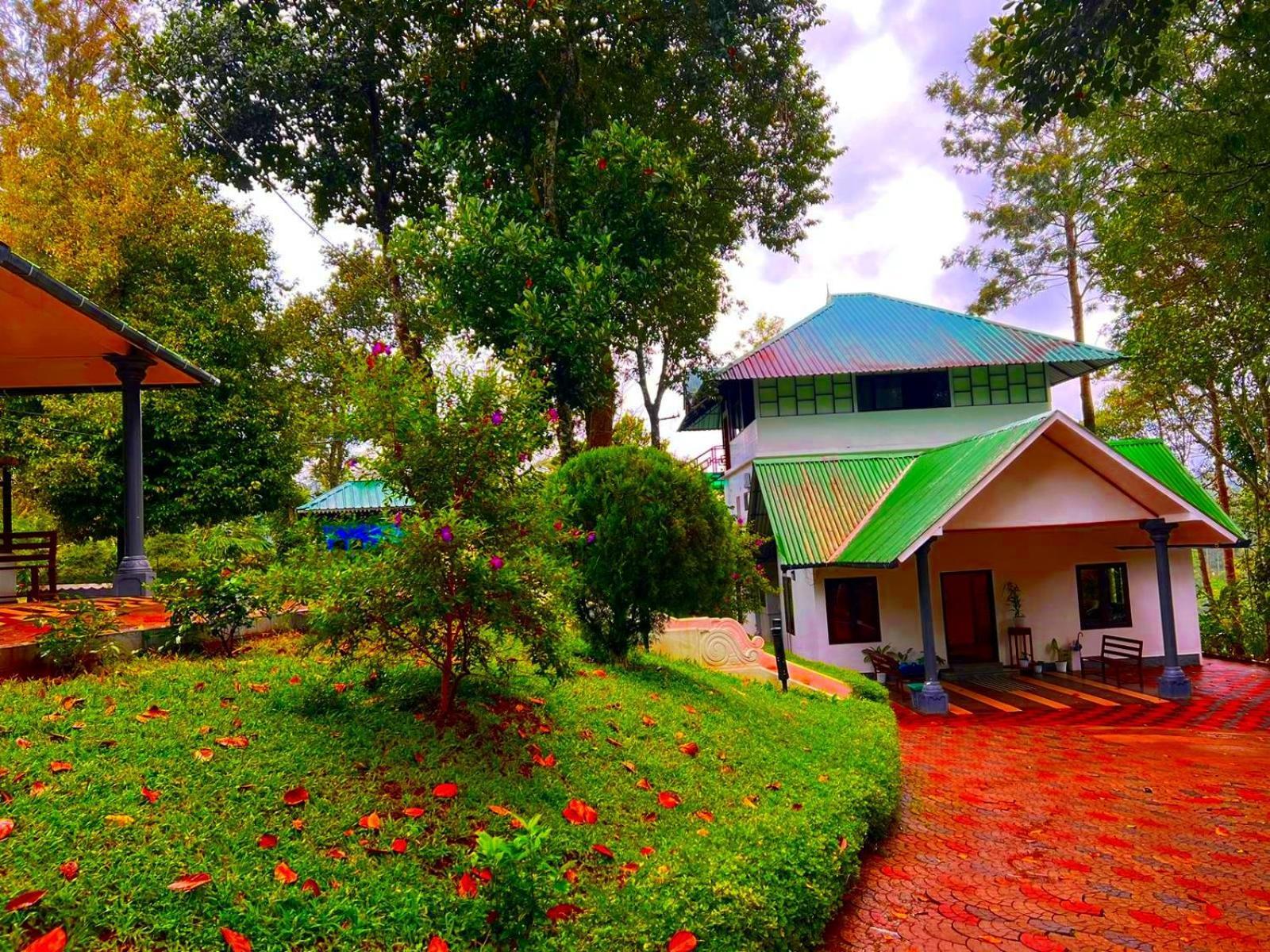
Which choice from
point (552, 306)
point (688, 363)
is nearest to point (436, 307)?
point (552, 306)

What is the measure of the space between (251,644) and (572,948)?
4130 millimetres

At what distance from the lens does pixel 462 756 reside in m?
4.14

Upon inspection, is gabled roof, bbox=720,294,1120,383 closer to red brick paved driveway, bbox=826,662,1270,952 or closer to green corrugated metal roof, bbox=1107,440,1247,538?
green corrugated metal roof, bbox=1107,440,1247,538

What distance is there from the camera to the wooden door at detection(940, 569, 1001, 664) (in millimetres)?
15664

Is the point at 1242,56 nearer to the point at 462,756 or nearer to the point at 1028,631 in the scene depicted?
the point at 462,756

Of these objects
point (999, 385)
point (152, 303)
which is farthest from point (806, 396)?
point (152, 303)

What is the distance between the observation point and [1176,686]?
12648 millimetres

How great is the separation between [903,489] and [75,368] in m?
13.7

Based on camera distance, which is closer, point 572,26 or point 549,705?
point 549,705

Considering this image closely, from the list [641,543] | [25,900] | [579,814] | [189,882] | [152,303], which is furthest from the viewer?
[152,303]

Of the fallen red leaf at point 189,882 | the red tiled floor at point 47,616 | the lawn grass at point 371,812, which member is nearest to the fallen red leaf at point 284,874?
the lawn grass at point 371,812

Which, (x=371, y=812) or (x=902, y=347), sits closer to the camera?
(x=371, y=812)

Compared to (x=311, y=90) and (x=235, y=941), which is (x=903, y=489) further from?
(x=235, y=941)

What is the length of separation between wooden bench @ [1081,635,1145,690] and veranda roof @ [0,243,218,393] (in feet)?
50.9
